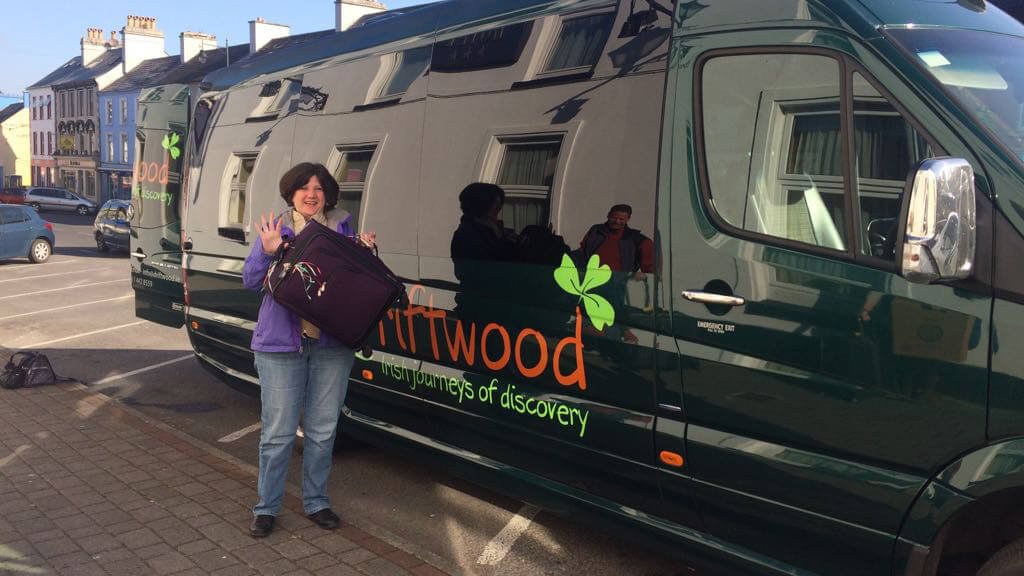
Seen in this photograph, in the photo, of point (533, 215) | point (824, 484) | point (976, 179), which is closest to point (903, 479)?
point (824, 484)

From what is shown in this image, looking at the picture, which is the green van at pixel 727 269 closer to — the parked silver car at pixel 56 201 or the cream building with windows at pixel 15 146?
the parked silver car at pixel 56 201

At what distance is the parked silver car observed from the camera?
160 ft

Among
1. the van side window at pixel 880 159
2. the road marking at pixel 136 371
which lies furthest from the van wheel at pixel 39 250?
the van side window at pixel 880 159

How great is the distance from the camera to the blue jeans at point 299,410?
4438 millimetres

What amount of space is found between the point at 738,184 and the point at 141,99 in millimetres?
9629

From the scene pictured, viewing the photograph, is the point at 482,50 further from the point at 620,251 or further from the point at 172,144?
the point at 172,144

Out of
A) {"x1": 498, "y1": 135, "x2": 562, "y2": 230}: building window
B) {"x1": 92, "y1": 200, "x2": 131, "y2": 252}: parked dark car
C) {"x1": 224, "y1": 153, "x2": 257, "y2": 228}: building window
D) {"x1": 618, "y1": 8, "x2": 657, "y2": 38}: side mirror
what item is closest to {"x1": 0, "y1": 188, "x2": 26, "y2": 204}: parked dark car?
{"x1": 92, "y1": 200, "x2": 131, "y2": 252}: parked dark car

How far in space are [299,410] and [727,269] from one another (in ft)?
7.70

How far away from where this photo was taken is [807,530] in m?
3.19

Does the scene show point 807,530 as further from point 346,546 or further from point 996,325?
point 346,546

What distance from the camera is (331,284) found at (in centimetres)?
420

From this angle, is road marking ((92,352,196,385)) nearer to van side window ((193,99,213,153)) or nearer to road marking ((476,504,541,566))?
van side window ((193,99,213,153))

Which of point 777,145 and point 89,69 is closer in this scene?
point 777,145

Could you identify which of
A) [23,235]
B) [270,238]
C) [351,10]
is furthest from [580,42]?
[351,10]
